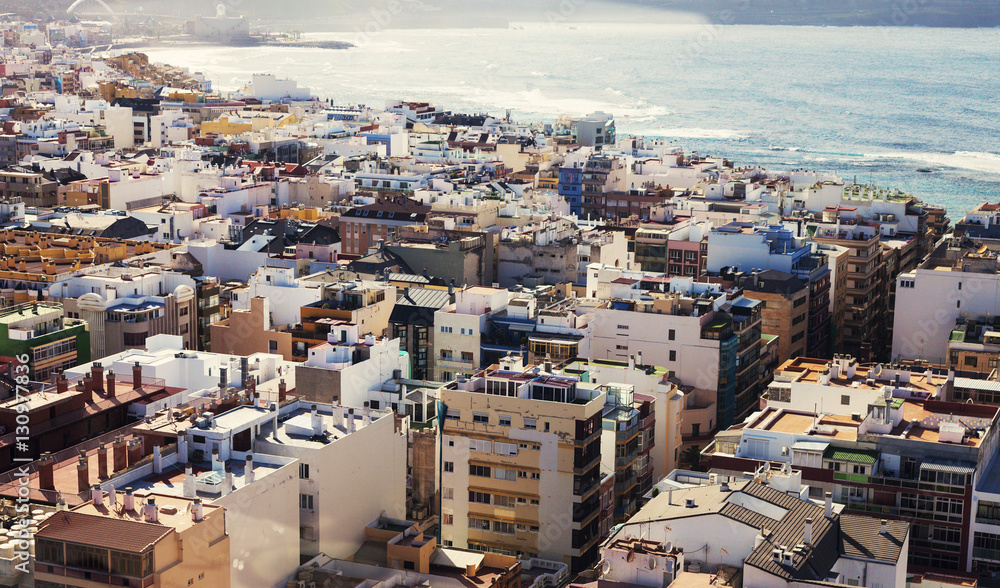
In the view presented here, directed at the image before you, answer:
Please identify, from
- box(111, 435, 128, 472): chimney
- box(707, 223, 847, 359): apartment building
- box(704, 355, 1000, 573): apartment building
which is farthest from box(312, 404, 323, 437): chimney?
box(707, 223, 847, 359): apartment building

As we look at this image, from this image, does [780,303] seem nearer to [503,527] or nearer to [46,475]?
[503,527]

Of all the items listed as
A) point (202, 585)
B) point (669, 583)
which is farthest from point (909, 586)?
point (202, 585)

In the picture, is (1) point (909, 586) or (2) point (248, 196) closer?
(1) point (909, 586)

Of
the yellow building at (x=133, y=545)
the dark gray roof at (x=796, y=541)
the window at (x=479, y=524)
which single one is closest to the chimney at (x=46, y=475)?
the yellow building at (x=133, y=545)

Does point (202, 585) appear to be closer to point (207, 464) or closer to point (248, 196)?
point (207, 464)

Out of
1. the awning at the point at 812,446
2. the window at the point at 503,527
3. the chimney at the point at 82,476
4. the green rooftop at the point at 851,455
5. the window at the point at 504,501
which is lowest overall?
the window at the point at 503,527

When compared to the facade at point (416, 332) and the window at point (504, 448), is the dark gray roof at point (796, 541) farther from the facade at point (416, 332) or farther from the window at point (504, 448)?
the facade at point (416, 332)

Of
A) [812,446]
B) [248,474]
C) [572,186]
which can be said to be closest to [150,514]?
[248,474]
